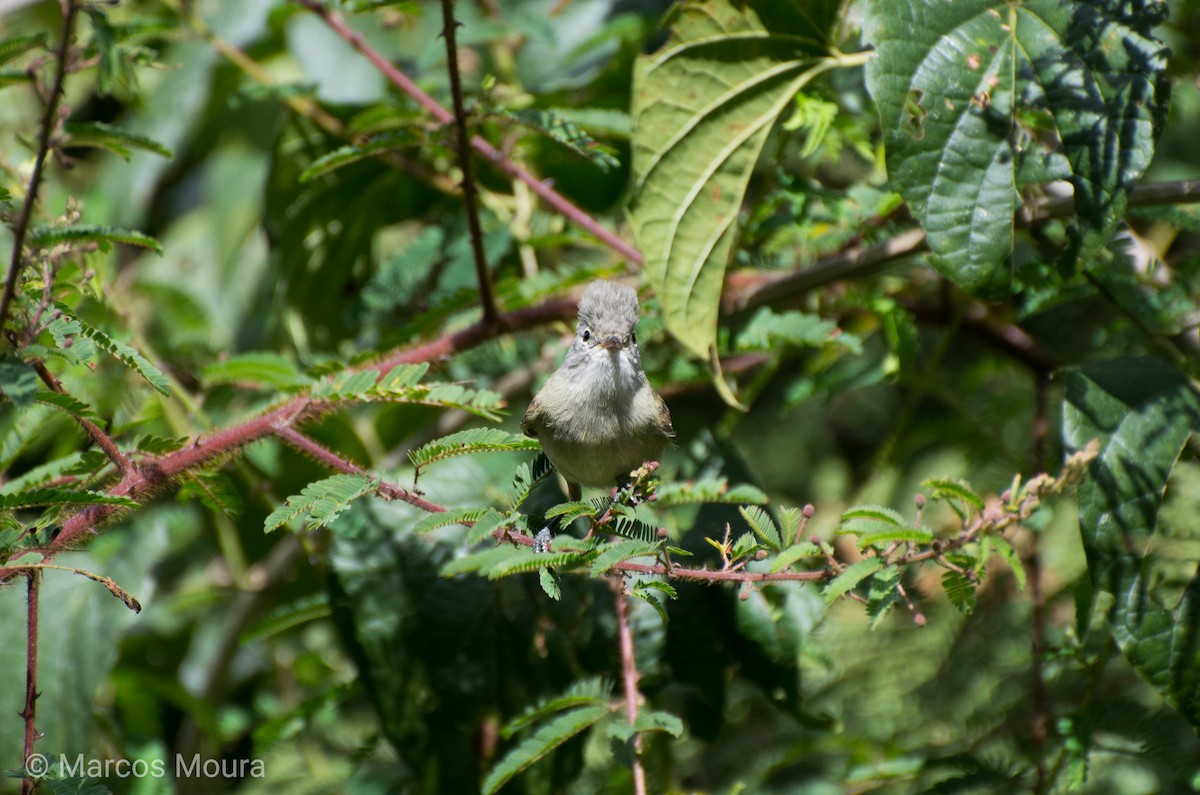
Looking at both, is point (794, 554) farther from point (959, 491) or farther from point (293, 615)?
point (293, 615)

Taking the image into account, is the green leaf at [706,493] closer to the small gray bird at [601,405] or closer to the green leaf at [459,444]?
the small gray bird at [601,405]

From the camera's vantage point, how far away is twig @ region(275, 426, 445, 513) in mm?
1861

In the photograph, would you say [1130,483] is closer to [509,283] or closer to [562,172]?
[509,283]

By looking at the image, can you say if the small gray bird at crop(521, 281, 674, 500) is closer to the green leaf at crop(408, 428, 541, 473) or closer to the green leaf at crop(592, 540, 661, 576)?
the green leaf at crop(408, 428, 541, 473)

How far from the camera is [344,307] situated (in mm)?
3842

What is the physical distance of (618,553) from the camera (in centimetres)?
180

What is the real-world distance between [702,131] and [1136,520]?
4.60 ft

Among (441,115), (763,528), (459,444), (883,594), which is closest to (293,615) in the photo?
(459,444)

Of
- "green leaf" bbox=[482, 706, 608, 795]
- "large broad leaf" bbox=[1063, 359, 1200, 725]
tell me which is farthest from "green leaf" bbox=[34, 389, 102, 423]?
"large broad leaf" bbox=[1063, 359, 1200, 725]

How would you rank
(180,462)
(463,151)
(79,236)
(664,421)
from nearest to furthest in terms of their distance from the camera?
1. (79,236)
2. (180,462)
3. (463,151)
4. (664,421)

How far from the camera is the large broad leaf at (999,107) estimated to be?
2.24 meters

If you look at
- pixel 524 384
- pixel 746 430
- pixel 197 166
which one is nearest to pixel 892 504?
pixel 746 430

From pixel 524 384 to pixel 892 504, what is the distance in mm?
1646

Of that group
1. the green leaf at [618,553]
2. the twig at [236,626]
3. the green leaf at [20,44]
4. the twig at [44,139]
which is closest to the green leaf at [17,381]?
the twig at [44,139]
